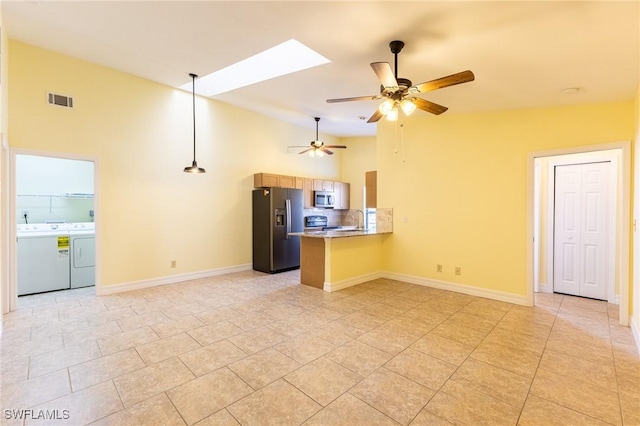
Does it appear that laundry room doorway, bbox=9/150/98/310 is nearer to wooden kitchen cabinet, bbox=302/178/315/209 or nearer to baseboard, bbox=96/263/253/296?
baseboard, bbox=96/263/253/296

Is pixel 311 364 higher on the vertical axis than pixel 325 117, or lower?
lower

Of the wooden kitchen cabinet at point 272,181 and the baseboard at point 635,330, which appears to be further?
the wooden kitchen cabinet at point 272,181

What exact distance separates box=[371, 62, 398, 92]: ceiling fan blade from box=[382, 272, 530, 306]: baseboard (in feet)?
10.8

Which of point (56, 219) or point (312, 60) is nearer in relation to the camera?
point (312, 60)

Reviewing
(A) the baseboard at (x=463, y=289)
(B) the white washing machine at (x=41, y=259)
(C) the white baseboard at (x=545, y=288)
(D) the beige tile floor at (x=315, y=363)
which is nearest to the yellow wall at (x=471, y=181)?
(A) the baseboard at (x=463, y=289)

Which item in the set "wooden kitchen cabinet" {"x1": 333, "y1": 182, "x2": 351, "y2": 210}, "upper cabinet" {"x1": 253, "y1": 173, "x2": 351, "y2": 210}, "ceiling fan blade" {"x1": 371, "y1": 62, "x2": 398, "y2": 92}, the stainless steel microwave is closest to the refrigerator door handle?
"upper cabinet" {"x1": 253, "y1": 173, "x2": 351, "y2": 210}

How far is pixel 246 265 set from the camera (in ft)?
19.9

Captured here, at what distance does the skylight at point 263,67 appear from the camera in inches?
139

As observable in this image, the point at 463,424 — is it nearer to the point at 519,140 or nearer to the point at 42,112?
the point at 519,140

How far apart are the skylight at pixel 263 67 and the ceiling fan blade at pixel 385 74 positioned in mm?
1032

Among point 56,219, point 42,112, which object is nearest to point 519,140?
point 42,112

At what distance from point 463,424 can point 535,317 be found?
8.22 feet

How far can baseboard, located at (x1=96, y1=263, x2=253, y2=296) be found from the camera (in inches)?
170

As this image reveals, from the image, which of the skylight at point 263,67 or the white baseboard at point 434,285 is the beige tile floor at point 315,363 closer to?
the white baseboard at point 434,285
